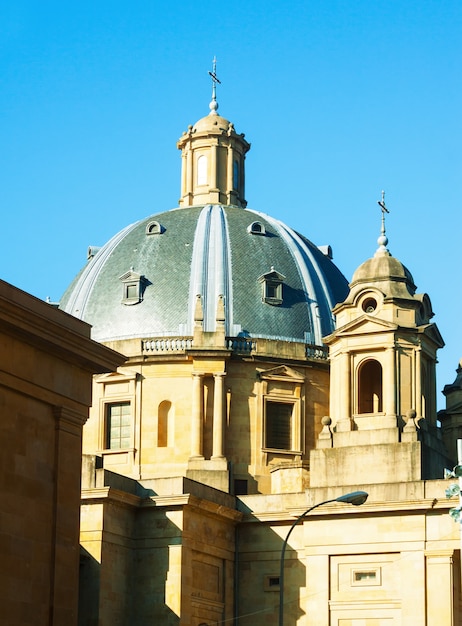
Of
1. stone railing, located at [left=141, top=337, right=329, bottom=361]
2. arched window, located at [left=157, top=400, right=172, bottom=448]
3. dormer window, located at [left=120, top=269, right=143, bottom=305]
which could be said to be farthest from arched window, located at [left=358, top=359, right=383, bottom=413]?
dormer window, located at [left=120, top=269, right=143, bottom=305]

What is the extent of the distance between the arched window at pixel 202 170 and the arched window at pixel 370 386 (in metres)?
16.6

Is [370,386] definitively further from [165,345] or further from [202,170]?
[202,170]

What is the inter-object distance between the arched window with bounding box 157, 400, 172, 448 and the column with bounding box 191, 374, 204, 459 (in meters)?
1.27

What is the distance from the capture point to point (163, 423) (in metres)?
63.6

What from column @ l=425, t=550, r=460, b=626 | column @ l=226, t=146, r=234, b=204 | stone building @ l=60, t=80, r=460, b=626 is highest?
column @ l=226, t=146, r=234, b=204

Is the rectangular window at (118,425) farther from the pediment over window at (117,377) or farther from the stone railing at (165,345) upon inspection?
the stone railing at (165,345)

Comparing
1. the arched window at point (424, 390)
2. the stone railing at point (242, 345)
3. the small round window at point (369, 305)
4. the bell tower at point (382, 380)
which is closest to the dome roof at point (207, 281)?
the stone railing at point (242, 345)

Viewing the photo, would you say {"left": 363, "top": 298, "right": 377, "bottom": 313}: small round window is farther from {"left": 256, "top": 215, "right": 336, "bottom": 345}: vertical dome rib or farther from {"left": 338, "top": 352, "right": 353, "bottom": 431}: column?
{"left": 256, "top": 215, "right": 336, "bottom": 345}: vertical dome rib

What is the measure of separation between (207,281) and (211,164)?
7505 mm

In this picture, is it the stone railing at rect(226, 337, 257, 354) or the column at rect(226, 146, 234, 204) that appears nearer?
the stone railing at rect(226, 337, 257, 354)

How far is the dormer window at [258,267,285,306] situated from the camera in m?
66.7

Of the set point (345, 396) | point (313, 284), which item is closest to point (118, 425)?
point (313, 284)

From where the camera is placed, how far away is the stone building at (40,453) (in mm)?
36375

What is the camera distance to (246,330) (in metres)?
65.4
